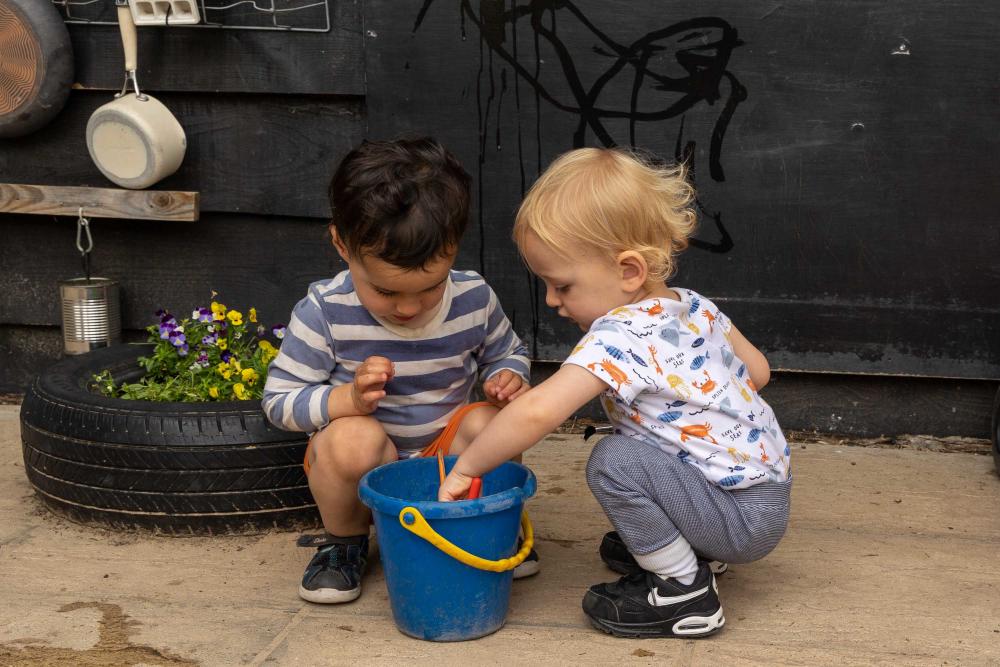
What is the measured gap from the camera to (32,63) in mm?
3463

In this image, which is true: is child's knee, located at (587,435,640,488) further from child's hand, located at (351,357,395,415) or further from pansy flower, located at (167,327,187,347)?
pansy flower, located at (167,327,187,347)

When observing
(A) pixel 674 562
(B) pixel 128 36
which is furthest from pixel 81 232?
(A) pixel 674 562

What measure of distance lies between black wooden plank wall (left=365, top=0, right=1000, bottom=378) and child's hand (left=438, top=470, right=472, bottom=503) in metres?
1.47

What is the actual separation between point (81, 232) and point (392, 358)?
177 centimetres

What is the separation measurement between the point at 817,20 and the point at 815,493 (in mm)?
1317

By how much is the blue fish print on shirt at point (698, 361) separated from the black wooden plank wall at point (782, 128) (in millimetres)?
1226

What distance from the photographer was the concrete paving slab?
7.07 feet

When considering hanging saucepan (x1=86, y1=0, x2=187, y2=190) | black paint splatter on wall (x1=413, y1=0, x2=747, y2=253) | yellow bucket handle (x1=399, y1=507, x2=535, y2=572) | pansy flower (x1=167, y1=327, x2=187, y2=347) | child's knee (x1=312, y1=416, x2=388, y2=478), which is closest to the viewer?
yellow bucket handle (x1=399, y1=507, x2=535, y2=572)

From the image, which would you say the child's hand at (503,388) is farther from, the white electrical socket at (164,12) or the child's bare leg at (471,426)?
the white electrical socket at (164,12)

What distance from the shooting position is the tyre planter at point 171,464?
104 inches

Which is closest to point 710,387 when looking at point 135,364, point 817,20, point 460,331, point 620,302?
point 620,302

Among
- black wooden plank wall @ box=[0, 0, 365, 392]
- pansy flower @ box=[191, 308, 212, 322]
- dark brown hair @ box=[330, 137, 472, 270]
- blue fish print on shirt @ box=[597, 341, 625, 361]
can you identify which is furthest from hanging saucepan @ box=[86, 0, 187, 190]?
blue fish print on shirt @ box=[597, 341, 625, 361]

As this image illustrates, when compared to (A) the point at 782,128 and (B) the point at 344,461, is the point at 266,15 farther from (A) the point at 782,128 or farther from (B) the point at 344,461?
(B) the point at 344,461

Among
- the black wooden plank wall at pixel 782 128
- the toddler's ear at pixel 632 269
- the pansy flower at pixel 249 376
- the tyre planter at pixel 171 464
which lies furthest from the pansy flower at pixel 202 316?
the toddler's ear at pixel 632 269
